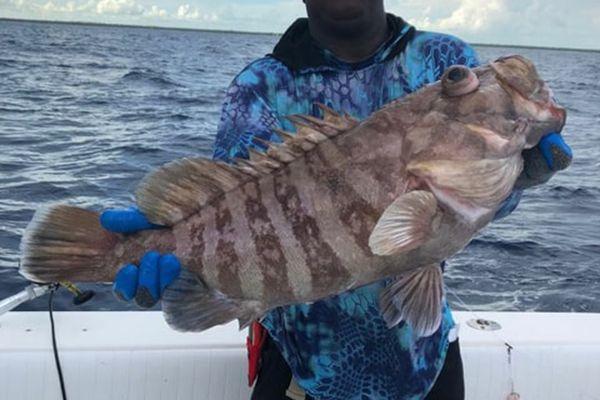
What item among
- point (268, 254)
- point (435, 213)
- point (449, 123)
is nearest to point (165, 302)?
point (268, 254)

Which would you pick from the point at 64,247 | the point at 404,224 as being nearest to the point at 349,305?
the point at 404,224

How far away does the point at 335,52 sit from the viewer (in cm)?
318

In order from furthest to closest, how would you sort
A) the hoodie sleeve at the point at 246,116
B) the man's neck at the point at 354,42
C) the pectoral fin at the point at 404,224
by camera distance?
the man's neck at the point at 354,42 → the hoodie sleeve at the point at 246,116 → the pectoral fin at the point at 404,224

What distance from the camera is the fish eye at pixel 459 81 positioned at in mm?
2494

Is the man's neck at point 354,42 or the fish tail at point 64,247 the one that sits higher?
the man's neck at point 354,42

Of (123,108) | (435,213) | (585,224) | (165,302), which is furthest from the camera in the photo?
(123,108)

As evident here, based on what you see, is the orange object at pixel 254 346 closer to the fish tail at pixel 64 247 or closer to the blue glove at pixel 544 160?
the fish tail at pixel 64 247

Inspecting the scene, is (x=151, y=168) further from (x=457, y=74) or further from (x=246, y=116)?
(x=457, y=74)

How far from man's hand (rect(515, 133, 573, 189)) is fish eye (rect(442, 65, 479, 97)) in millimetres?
312

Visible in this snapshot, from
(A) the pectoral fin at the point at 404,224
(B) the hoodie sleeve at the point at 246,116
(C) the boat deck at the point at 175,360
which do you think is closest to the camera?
(A) the pectoral fin at the point at 404,224

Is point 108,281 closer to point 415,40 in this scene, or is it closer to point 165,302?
point 165,302

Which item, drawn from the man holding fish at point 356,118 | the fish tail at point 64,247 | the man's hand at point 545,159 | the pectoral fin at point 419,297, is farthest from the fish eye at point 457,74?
the fish tail at point 64,247

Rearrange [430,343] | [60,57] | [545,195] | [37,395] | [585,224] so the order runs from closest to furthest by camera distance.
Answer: [430,343], [37,395], [585,224], [545,195], [60,57]

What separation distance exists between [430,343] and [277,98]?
4.15 ft
